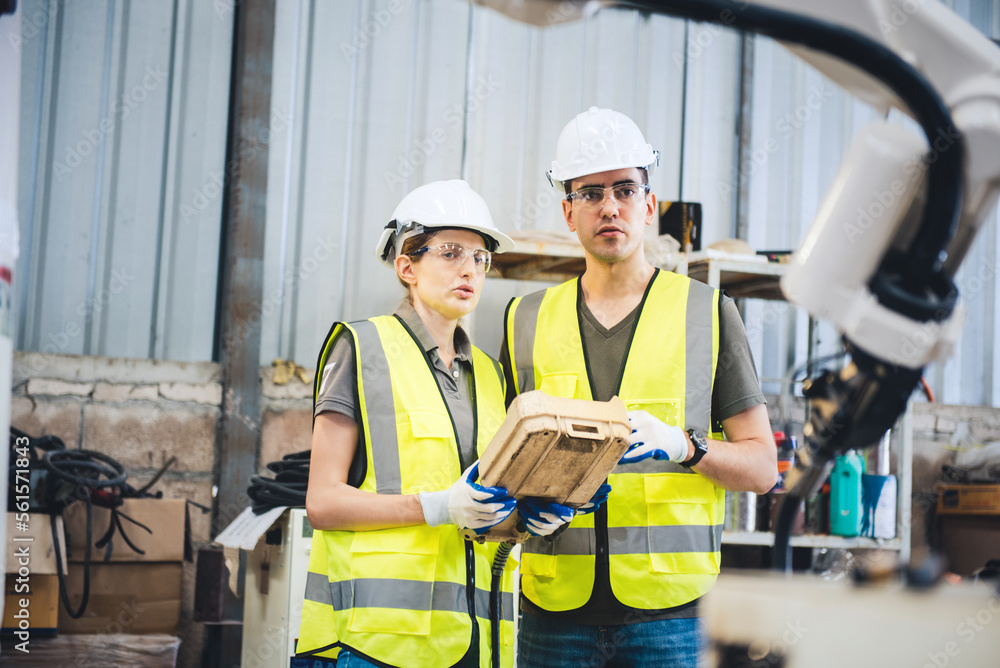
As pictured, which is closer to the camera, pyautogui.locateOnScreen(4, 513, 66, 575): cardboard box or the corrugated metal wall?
pyautogui.locateOnScreen(4, 513, 66, 575): cardboard box

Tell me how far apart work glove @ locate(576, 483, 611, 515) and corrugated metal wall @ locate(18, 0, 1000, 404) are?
2.74 m

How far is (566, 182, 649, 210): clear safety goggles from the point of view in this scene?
86.8 inches

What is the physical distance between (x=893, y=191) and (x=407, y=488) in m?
1.36

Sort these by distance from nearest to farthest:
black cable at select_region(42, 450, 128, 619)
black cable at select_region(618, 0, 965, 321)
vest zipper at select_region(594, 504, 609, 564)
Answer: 1. black cable at select_region(618, 0, 965, 321)
2. vest zipper at select_region(594, 504, 609, 564)
3. black cable at select_region(42, 450, 128, 619)

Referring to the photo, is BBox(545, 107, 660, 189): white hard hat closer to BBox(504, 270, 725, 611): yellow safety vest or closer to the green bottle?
BBox(504, 270, 725, 611): yellow safety vest

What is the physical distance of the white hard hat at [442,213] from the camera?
2.16 meters

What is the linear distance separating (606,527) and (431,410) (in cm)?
50

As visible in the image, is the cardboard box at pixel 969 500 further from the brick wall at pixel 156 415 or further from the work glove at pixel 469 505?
the work glove at pixel 469 505

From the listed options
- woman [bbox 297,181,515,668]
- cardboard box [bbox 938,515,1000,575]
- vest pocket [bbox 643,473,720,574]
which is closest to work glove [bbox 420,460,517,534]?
woman [bbox 297,181,515,668]

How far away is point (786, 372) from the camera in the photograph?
500cm

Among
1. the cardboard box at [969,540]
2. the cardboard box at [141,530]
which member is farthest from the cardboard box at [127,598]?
the cardboard box at [969,540]

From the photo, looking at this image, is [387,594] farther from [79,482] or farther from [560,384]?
[79,482]

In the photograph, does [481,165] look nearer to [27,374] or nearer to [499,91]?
[499,91]

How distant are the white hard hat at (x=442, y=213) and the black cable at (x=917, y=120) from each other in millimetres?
1448
